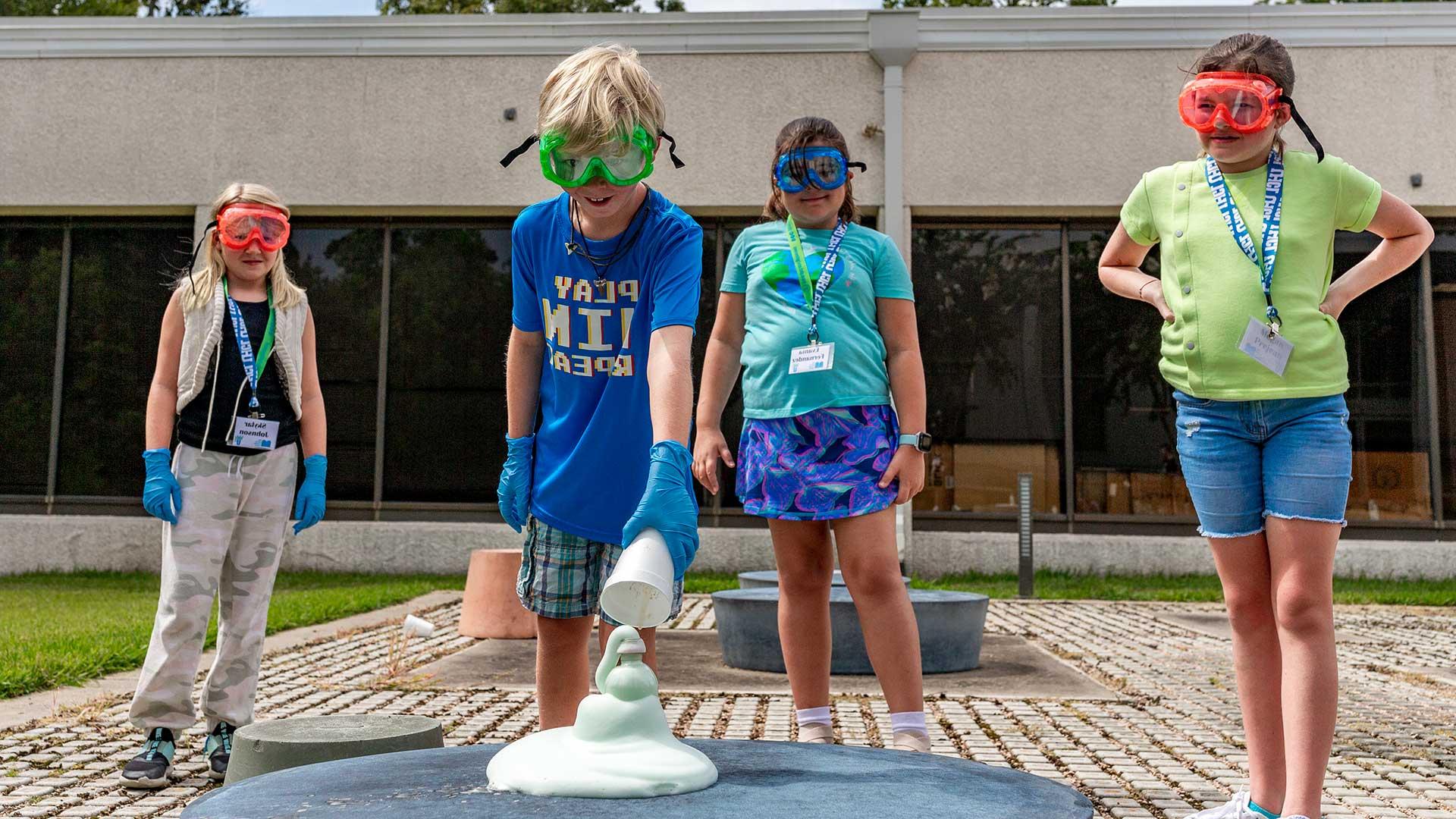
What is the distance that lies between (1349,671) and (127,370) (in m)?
10.8

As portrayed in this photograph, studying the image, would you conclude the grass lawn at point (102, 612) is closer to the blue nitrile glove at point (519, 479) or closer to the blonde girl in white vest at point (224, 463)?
the blonde girl in white vest at point (224, 463)

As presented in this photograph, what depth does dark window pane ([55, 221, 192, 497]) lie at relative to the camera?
11.9 meters

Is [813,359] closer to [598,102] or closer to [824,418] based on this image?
[824,418]

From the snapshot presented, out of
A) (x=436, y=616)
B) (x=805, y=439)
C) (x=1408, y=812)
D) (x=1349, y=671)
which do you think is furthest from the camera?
(x=436, y=616)

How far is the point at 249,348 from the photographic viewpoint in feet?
12.6

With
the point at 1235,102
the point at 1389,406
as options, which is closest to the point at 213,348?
the point at 1235,102

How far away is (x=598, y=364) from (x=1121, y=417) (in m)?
9.56

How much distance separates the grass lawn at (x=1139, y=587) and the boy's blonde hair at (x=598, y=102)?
7.29 metres

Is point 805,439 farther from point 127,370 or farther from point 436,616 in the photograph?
point 127,370

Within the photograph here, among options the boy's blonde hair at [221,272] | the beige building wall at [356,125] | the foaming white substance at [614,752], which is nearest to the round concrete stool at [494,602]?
the boy's blonde hair at [221,272]

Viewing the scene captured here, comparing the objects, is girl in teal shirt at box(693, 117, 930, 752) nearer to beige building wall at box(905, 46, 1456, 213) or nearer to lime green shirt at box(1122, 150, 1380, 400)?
lime green shirt at box(1122, 150, 1380, 400)

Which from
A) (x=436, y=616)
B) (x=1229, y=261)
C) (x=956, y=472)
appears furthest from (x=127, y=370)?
(x=1229, y=261)

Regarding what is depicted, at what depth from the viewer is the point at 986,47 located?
11602 mm

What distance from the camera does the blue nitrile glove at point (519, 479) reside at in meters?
2.80
